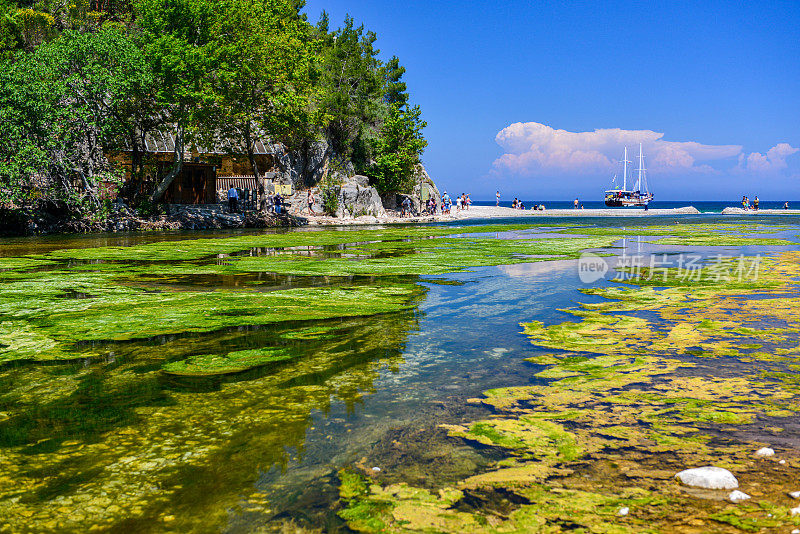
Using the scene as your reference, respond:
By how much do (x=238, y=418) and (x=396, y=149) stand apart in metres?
53.4

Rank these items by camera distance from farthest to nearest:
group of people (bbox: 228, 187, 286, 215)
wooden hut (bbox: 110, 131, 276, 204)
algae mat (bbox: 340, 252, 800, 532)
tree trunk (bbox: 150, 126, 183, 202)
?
group of people (bbox: 228, 187, 286, 215)
wooden hut (bbox: 110, 131, 276, 204)
tree trunk (bbox: 150, 126, 183, 202)
algae mat (bbox: 340, 252, 800, 532)

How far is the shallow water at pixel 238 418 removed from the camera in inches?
110

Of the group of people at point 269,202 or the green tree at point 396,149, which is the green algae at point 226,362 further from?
the green tree at point 396,149

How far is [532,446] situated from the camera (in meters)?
3.43

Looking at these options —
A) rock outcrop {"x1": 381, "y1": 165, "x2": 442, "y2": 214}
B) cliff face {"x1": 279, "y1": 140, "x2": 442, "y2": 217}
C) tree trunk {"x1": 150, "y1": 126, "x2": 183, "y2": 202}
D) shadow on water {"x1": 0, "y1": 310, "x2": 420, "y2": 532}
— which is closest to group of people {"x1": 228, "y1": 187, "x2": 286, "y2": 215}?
cliff face {"x1": 279, "y1": 140, "x2": 442, "y2": 217}

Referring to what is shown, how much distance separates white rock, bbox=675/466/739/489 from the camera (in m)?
2.84

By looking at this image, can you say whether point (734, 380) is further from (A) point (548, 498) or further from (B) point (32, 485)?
(B) point (32, 485)

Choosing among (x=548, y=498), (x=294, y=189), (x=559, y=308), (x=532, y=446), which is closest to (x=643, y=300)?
(x=559, y=308)

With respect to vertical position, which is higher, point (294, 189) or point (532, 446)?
point (294, 189)

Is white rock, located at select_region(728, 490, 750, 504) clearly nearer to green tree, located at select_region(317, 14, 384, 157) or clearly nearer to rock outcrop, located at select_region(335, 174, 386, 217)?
rock outcrop, located at select_region(335, 174, 386, 217)

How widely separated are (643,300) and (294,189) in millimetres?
46925

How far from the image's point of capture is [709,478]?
9.45 feet

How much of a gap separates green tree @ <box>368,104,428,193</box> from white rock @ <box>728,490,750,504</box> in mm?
52780

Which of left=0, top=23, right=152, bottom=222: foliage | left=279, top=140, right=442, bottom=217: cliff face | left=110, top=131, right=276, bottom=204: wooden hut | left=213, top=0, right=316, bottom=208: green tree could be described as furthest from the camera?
left=279, top=140, right=442, bottom=217: cliff face
